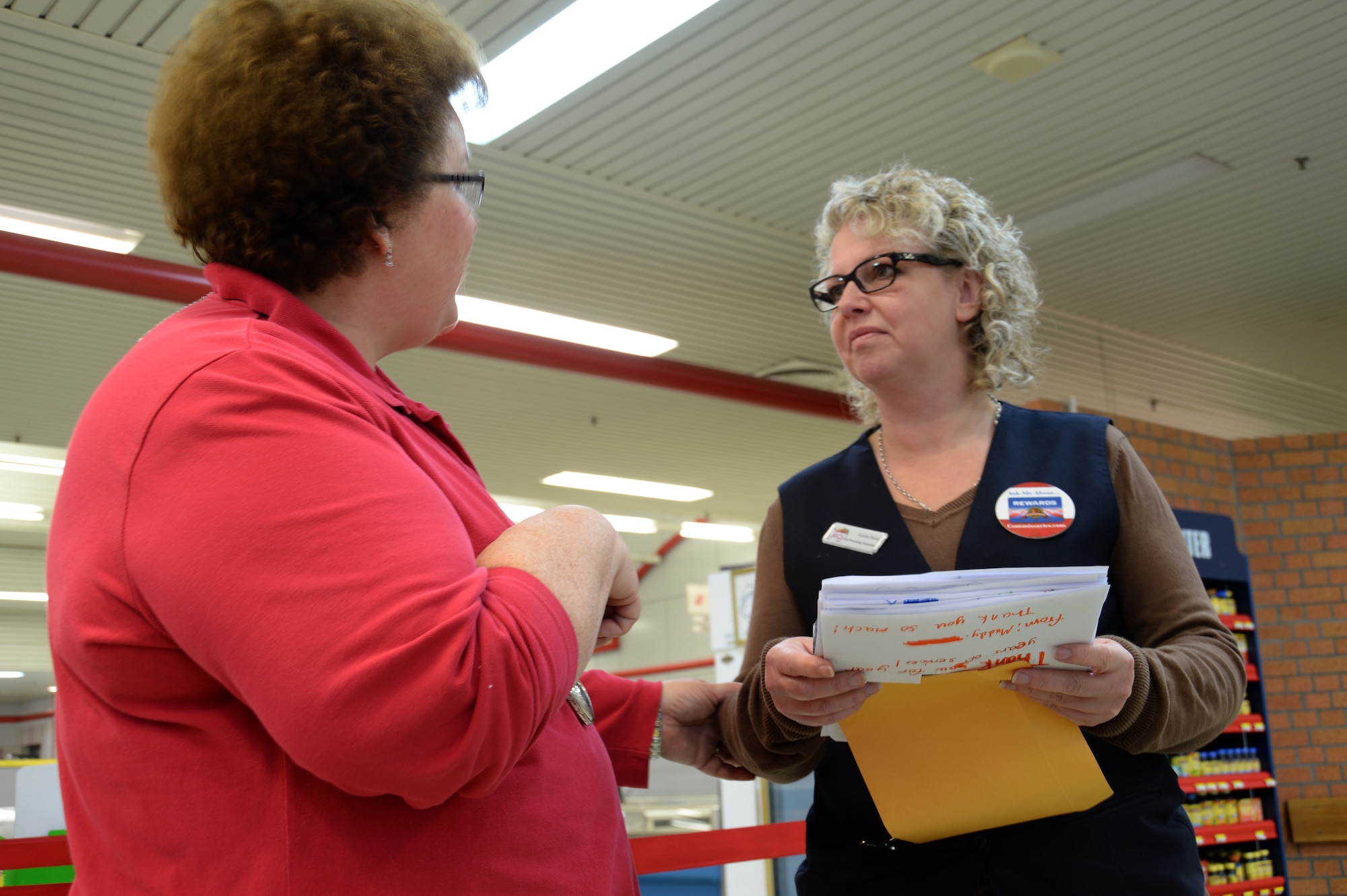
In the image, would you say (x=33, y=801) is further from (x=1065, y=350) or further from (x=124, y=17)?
(x=1065, y=350)

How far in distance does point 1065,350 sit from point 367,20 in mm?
8759

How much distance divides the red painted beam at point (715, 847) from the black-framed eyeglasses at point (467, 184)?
1.59 m

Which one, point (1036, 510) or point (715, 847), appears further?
point (715, 847)

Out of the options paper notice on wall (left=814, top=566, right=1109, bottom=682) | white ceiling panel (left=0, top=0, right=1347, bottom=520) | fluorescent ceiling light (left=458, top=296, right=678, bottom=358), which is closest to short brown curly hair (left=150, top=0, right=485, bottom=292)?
paper notice on wall (left=814, top=566, right=1109, bottom=682)

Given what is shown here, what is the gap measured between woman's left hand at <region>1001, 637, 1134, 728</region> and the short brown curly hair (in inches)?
33.7

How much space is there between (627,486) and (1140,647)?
1208 cm

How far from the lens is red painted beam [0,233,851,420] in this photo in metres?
5.84

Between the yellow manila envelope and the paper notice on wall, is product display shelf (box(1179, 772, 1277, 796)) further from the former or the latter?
the paper notice on wall

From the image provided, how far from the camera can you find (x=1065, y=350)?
29.3ft

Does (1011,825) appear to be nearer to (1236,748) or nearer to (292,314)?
(292,314)

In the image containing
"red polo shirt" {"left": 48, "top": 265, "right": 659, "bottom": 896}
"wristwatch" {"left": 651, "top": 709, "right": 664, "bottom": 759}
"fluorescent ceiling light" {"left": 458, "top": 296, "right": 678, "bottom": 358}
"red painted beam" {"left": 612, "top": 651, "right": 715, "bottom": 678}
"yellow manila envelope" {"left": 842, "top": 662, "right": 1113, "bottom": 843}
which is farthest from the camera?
"red painted beam" {"left": 612, "top": 651, "right": 715, "bottom": 678}

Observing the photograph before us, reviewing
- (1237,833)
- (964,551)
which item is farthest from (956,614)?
(1237,833)

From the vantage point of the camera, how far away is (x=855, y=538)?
158cm

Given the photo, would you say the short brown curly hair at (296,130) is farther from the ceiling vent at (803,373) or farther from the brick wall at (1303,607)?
the ceiling vent at (803,373)
